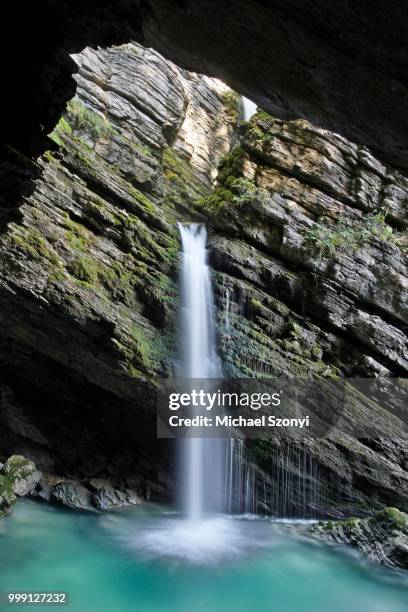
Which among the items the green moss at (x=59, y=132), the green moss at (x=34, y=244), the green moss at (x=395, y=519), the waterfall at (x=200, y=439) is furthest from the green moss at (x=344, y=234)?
the green moss at (x=59, y=132)

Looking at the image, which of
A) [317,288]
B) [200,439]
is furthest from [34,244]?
[317,288]

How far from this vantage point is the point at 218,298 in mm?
13016

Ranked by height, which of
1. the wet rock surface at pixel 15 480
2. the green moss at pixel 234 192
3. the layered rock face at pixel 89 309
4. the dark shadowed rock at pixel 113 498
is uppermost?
the green moss at pixel 234 192

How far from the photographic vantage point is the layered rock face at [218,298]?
10578mm

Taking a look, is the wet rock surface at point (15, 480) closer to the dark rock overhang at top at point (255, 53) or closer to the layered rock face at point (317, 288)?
the layered rock face at point (317, 288)

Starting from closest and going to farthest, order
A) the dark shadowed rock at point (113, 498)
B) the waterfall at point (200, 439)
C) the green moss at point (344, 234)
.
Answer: the dark shadowed rock at point (113, 498) → the waterfall at point (200, 439) → the green moss at point (344, 234)

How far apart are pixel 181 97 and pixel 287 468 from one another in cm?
1683

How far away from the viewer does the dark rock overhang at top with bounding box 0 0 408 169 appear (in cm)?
406

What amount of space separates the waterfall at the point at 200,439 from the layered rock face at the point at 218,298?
390mm

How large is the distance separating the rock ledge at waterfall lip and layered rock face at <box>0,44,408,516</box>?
1365 millimetres

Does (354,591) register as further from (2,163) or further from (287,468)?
(2,163)

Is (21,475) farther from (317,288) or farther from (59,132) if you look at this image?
(317,288)

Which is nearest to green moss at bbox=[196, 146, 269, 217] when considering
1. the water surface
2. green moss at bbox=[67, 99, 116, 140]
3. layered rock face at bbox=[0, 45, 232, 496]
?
layered rock face at bbox=[0, 45, 232, 496]

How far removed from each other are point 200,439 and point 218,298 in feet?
13.8
